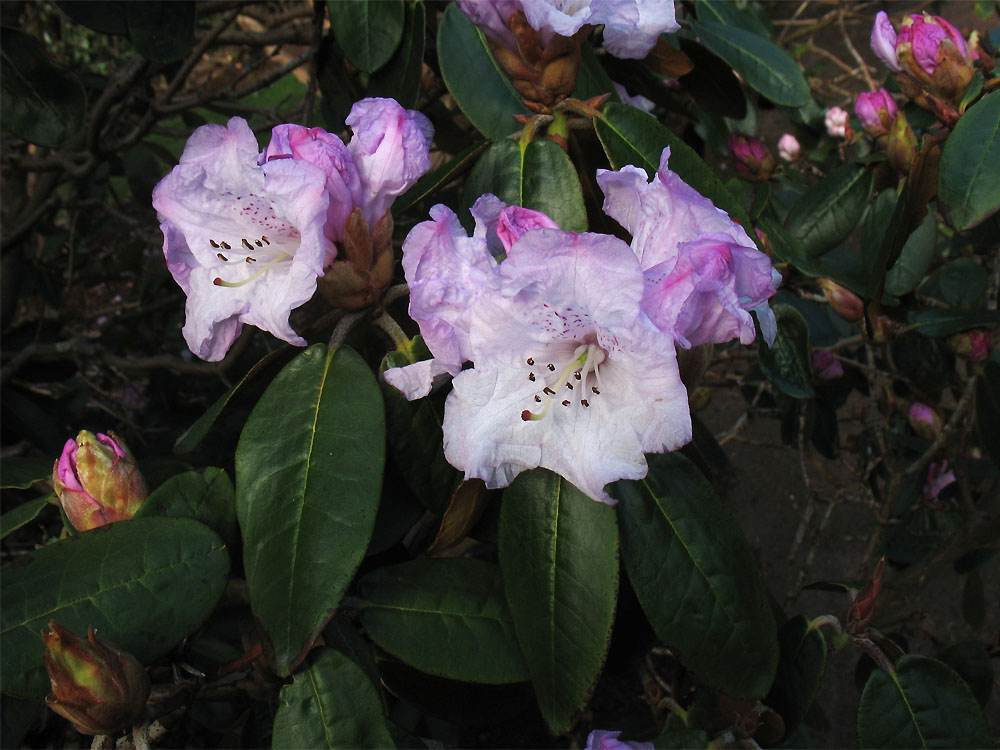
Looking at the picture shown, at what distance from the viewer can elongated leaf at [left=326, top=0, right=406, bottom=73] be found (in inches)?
41.8

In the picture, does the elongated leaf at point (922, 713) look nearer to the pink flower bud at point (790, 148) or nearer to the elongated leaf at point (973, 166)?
the elongated leaf at point (973, 166)

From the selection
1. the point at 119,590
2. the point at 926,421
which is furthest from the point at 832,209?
the point at 119,590

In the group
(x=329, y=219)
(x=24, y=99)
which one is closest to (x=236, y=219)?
(x=329, y=219)

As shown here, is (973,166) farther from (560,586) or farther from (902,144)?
(560,586)

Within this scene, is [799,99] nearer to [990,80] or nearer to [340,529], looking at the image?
[990,80]

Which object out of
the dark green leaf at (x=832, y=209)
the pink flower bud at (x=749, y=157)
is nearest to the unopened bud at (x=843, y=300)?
the dark green leaf at (x=832, y=209)

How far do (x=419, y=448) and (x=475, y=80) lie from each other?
464 millimetres

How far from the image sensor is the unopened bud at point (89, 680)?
A: 68 cm

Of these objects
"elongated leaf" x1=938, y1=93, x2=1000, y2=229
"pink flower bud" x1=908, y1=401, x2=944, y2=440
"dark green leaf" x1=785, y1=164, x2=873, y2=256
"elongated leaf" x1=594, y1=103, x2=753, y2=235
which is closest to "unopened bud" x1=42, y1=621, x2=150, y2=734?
"elongated leaf" x1=594, y1=103, x2=753, y2=235

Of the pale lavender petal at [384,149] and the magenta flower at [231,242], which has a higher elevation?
the pale lavender petal at [384,149]

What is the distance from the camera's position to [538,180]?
0.79 m

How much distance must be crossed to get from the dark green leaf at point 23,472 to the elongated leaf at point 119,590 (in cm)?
19

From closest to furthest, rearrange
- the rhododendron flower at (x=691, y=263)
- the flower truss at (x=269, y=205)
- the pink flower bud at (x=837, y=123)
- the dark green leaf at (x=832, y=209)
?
the rhododendron flower at (x=691, y=263) → the flower truss at (x=269, y=205) → the dark green leaf at (x=832, y=209) → the pink flower bud at (x=837, y=123)

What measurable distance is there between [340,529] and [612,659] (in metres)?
0.46
